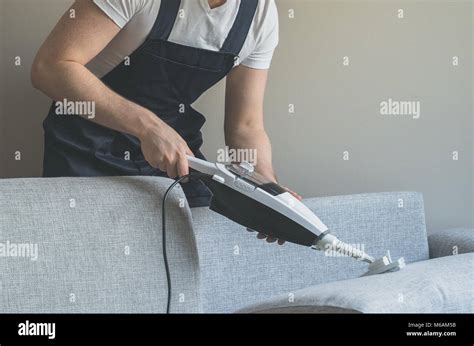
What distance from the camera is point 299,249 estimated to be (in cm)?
206

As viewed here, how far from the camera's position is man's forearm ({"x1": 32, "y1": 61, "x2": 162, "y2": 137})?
192 cm

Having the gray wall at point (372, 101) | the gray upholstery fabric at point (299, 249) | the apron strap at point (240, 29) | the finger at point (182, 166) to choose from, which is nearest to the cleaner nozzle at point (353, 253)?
the gray upholstery fabric at point (299, 249)

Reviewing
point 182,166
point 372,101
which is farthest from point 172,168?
point 372,101

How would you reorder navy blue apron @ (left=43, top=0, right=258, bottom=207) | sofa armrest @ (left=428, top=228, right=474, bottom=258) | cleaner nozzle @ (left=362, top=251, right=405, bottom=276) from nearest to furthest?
cleaner nozzle @ (left=362, top=251, right=405, bottom=276), navy blue apron @ (left=43, top=0, right=258, bottom=207), sofa armrest @ (left=428, top=228, right=474, bottom=258)

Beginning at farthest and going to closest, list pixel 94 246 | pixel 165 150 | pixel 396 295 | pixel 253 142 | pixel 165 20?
pixel 253 142
pixel 165 20
pixel 165 150
pixel 94 246
pixel 396 295

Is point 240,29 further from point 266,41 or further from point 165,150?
point 165,150

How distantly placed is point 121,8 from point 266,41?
399 mm

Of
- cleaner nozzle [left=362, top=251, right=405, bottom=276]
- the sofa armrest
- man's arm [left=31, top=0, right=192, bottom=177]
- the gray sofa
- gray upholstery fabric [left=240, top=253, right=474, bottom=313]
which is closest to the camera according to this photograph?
gray upholstery fabric [left=240, top=253, right=474, bottom=313]

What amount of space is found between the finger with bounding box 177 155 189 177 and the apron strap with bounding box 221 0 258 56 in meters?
0.37

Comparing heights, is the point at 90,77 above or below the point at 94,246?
above

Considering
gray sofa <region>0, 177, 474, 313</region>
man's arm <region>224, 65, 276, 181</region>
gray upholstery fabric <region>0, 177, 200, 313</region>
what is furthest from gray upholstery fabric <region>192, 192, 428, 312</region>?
man's arm <region>224, 65, 276, 181</region>

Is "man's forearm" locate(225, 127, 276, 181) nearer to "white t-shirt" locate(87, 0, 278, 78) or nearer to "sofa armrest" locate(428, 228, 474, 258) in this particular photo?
"white t-shirt" locate(87, 0, 278, 78)

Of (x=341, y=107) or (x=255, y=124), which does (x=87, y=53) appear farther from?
(x=341, y=107)

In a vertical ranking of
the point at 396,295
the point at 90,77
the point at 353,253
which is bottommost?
the point at 396,295
